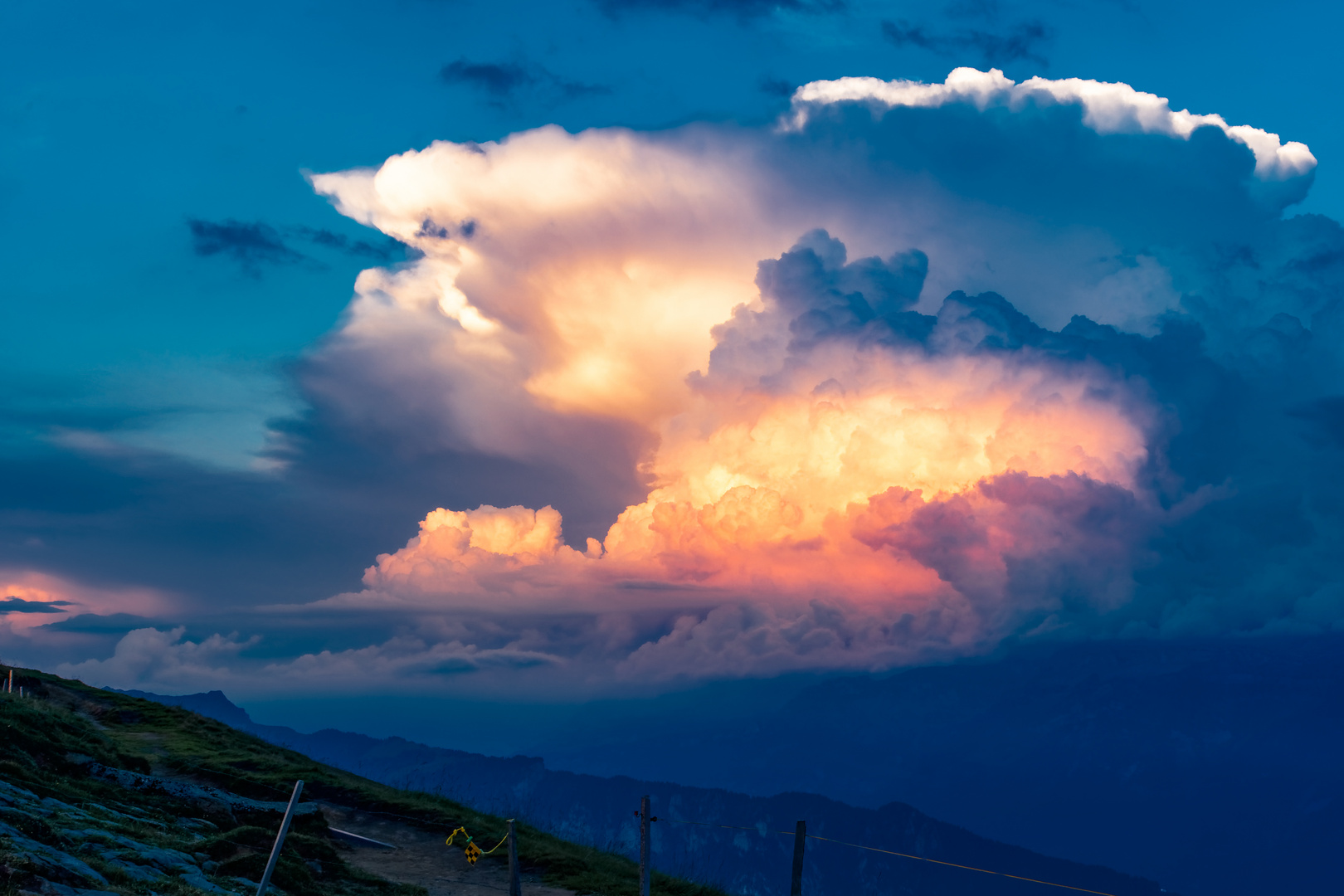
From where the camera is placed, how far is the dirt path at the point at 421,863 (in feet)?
125

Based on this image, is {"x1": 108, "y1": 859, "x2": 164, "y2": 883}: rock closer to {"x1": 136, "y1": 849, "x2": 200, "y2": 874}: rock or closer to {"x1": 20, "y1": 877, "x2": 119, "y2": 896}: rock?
{"x1": 136, "y1": 849, "x2": 200, "y2": 874}: rock

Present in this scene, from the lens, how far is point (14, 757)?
1195 inches

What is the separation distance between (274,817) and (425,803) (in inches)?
581

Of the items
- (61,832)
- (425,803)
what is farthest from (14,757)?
(425,803)

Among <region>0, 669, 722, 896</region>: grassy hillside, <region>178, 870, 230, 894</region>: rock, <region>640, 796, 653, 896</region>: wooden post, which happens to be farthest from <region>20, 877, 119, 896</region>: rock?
<region>640, 796, 653, 896</region>: wooden post

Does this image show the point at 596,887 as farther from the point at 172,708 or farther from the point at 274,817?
the point at 172,708

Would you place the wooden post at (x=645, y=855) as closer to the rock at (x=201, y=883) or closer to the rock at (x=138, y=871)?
the rock at (x=201, y=883)

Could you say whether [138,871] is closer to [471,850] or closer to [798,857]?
[471,850]

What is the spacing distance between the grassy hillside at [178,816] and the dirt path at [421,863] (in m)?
0.80

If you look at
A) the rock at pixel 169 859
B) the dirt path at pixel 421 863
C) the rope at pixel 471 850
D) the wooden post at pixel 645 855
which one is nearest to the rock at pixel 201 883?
the rock at pixel 169 859

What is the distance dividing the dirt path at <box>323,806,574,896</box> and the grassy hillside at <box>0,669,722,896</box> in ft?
2.62

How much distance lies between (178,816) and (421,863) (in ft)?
38.2

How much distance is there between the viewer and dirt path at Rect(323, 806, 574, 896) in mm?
38062

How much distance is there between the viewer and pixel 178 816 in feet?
109
